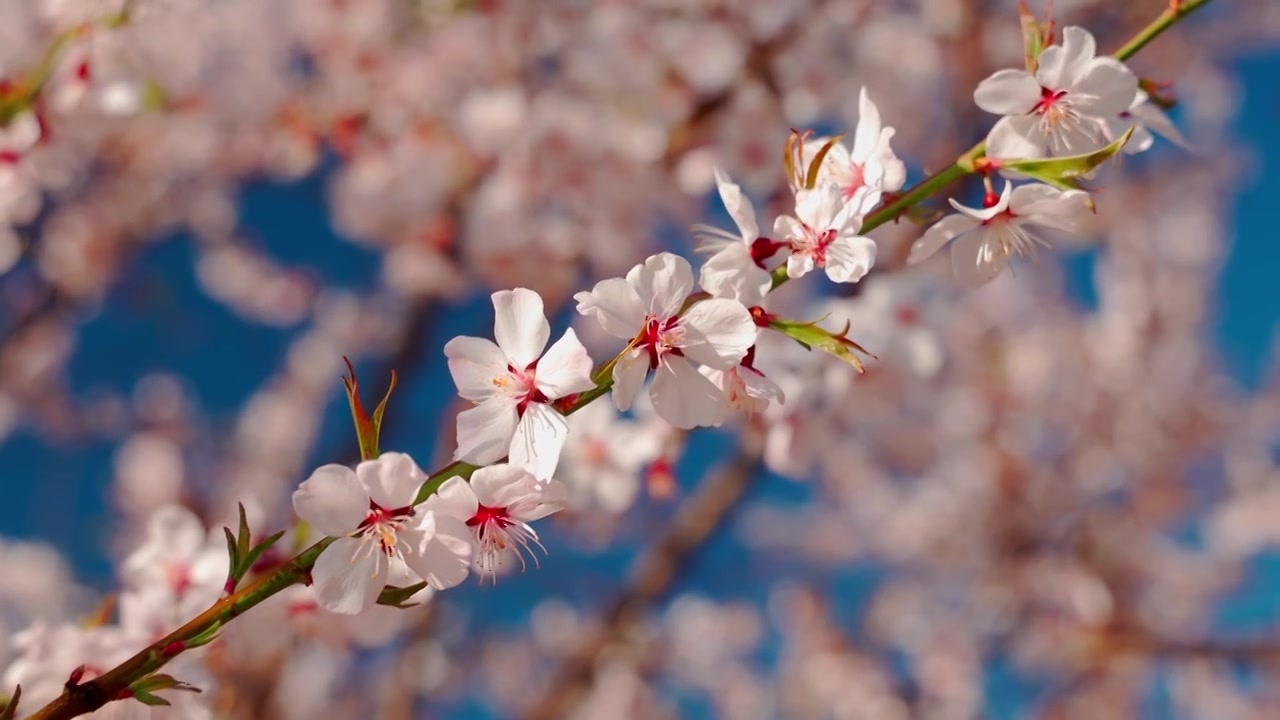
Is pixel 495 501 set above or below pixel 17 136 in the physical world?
below

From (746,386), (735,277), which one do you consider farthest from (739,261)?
(746,386)

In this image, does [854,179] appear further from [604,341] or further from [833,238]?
[604,341]

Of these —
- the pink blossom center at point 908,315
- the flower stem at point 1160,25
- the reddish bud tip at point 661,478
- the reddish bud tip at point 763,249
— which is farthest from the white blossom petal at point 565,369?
the pink blossom center at point 908,315

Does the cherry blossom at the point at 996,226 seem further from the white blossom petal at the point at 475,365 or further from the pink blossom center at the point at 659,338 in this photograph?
the white blossom petal at the point at 475,365

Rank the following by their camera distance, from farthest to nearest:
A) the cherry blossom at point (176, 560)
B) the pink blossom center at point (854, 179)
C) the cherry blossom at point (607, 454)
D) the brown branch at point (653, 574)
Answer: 1. the brown branch at point (653, 574)
2. the cherry blossom at point (607, 454)
3. the cherry blossom at point (176, 560)
4. the pink blossom center at point (854, 179)

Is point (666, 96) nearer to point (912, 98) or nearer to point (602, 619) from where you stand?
point (912, 98)

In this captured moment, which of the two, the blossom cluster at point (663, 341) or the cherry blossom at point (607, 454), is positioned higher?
the cherry blossom at point (607, 454)

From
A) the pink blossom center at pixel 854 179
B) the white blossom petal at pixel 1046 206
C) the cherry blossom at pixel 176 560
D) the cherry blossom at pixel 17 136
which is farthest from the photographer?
the cherry blossom at pixel 17 136

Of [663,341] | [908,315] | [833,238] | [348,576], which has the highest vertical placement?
[908,315]

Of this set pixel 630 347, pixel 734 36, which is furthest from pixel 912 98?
pixel 630 347
